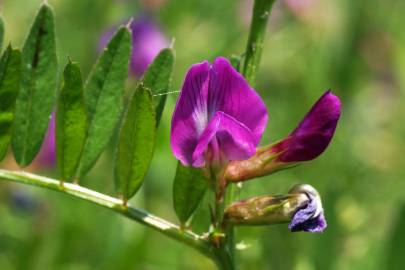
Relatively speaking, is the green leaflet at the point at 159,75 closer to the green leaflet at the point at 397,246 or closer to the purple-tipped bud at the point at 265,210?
the purple-tipped bud at the point at 265,210

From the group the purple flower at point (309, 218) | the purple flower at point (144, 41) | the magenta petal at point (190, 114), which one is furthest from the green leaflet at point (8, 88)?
the purple flower at point (144, 41)

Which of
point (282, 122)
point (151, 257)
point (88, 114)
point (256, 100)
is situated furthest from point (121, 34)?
point (282, 122)

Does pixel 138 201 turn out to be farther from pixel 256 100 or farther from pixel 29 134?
pixel 256 100

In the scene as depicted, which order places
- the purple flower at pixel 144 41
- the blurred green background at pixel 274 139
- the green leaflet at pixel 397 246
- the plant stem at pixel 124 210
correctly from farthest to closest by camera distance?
1. the purple flower at pixel 144 41
2. the blurred green background at pixel 274 139
3. the green leaflet at pixel 397 246
4. the plant stem at pixel 124 210

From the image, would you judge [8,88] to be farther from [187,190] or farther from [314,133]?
[314,133]

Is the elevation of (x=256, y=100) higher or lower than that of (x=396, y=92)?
lower

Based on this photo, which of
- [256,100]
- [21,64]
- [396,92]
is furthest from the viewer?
[396,92]

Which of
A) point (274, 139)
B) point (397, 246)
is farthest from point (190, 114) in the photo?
point (274, 139)

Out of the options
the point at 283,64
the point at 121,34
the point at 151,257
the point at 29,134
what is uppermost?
the point at 283,64
